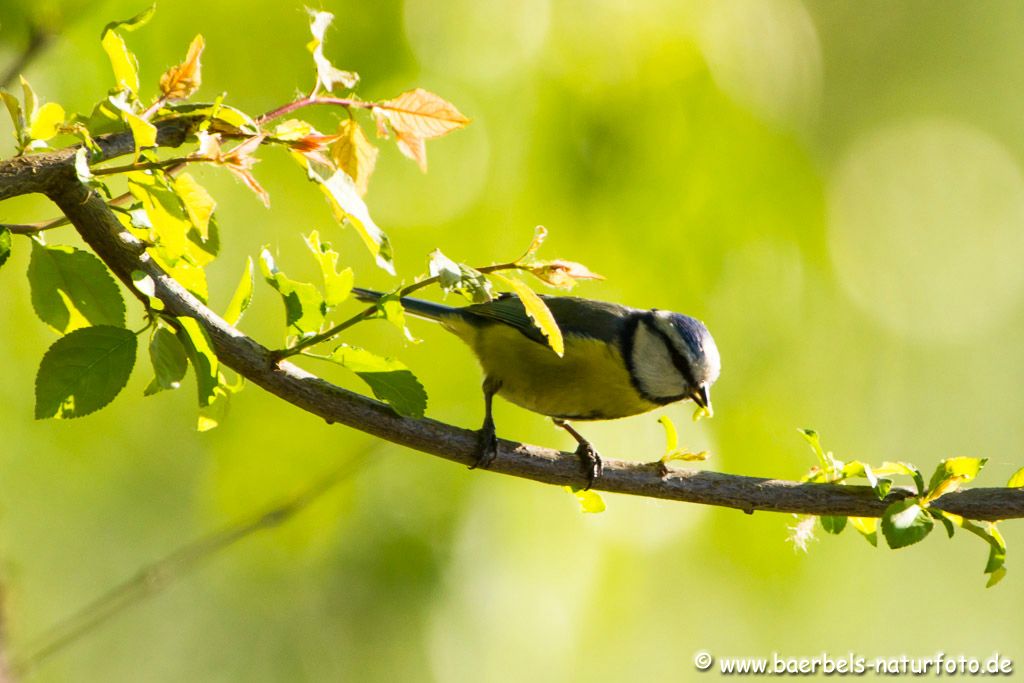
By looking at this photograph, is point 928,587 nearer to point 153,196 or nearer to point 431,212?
point 431,212

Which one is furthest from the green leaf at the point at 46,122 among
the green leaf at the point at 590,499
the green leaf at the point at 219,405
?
the green leaf at the point at 590,499

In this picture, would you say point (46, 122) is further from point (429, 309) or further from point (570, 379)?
point (429, 309)

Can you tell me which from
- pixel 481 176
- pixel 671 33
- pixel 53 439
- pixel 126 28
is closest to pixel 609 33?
pixel 671 33

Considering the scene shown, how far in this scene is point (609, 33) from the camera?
4.61 meters

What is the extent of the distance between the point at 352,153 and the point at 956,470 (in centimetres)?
132

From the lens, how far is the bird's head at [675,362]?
318cm

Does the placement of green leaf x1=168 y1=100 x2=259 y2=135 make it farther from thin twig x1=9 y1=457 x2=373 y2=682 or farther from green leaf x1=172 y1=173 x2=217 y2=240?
thin twig x1=9 y1=457 x2=373 y2=682

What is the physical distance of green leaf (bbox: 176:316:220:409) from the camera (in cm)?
149

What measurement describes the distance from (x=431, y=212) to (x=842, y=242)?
14.8 ft

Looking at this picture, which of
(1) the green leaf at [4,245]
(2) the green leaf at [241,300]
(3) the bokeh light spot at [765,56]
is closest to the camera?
(1) the green leaf at [4,245]

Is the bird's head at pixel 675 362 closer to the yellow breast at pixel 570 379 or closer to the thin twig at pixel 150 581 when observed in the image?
the yellow breast at pixel 570 379

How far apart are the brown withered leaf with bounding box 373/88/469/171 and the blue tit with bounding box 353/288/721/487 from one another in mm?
1463

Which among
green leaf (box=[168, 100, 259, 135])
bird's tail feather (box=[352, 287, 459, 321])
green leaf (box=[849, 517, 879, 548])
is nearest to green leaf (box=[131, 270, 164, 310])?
green leaf (box=[168, 100, 259, 135])

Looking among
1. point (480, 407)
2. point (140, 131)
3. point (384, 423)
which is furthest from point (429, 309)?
point (140, 131)
